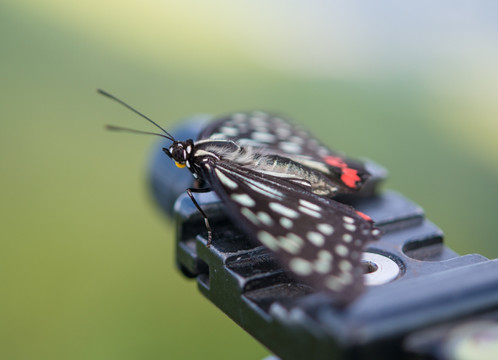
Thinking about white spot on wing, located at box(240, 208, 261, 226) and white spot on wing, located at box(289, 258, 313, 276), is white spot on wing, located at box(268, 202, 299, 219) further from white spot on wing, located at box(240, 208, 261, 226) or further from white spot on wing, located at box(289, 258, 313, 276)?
white spot on wing, located at box(289, 258, 313, 276)

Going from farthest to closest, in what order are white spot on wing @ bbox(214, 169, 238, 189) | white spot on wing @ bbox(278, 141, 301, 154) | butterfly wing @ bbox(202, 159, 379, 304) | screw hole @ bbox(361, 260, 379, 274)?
white spot on wing @ bbox(278, 141, 301, 154), white spot on wing @ bbox(214, 169, 238, 189), screw hole @ bbox(361, 260, 379, 274), butterfly wing @ bbox(202, 159, 379, 304)

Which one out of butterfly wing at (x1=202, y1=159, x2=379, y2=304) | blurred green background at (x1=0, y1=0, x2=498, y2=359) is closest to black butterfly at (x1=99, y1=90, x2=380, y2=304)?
butterfly wing at (x1=202, y1=159, x2=379, y2=304)

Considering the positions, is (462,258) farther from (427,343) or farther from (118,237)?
(118,237)

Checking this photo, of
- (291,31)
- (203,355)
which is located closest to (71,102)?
(291,31)

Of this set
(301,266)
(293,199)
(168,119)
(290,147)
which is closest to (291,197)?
(293,199)

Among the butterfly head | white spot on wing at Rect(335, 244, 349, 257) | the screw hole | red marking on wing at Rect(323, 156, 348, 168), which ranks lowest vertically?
white spot on wing at Rect(335, 244, 349, 257)

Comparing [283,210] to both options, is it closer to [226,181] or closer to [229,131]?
[226,181]

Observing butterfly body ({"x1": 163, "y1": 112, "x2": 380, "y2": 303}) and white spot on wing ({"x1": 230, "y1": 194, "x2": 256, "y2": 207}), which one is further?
white spot on wing ({"x1": 230, "y1": 194, "x2": 256, "y2": 207})
